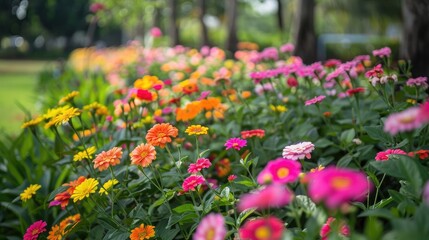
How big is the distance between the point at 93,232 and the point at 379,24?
16.3 metres

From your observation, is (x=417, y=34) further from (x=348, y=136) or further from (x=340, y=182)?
(x=340, y=182)

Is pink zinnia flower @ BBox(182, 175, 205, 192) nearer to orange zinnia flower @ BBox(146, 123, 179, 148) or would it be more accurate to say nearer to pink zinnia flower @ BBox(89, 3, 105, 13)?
orange zinnia flower @ BBox(146, 123, 179, 148)

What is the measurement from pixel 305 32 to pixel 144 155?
13.0ft

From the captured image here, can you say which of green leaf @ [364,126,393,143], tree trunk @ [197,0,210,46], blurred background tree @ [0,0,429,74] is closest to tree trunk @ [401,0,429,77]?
blurred background tree @ [0,0,429,74]

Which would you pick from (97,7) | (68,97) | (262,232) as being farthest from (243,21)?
(262,232)

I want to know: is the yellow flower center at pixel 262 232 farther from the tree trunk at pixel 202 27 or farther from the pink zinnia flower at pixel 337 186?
the tree trunk at pixel 202 27

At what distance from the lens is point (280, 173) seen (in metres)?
0.81

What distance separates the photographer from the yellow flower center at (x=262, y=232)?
0.68m

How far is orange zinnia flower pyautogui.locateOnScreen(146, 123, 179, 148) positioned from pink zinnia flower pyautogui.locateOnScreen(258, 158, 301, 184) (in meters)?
0.55

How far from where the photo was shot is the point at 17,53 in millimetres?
29703

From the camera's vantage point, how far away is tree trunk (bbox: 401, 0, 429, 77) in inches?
106

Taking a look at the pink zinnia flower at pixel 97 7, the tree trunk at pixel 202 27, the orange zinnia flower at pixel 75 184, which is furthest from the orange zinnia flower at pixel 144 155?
the tree trunk at pixel 202 27

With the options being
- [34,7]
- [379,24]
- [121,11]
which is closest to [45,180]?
[121,11]

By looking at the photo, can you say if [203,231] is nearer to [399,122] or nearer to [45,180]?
[399,122]
